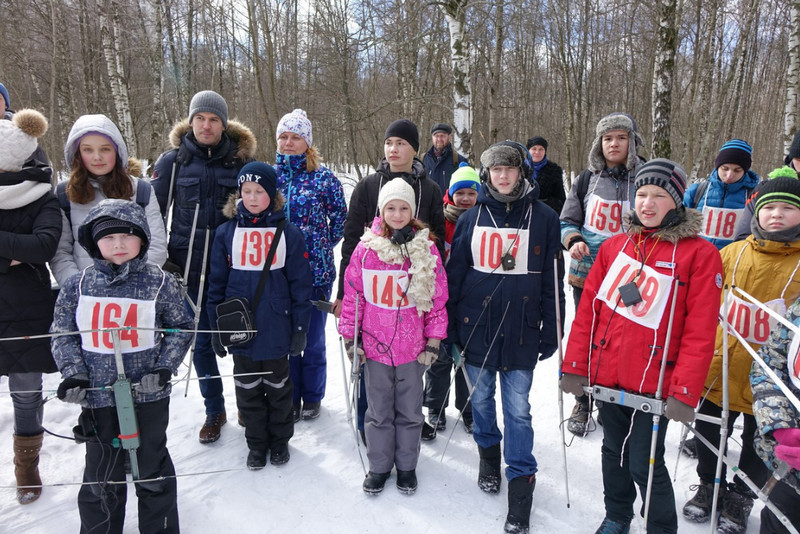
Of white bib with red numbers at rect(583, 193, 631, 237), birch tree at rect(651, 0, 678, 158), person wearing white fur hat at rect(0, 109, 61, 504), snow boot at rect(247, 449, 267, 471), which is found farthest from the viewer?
birch tree at rect(651, 0, 678, 158)

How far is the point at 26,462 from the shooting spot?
9.27 ft

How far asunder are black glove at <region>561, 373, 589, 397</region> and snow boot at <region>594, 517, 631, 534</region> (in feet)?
2.57

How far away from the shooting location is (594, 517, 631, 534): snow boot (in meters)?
2.48

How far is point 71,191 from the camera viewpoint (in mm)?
2787

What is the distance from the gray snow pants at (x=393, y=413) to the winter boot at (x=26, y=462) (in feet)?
6.88

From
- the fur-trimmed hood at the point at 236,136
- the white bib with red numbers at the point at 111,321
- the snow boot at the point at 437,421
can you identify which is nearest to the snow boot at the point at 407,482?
the snow boot at the point at 437,421

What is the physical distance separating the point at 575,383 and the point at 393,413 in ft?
3.81

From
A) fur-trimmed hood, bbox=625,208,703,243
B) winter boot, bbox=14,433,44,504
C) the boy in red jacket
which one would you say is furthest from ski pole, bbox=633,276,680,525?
winter boot, bbox=14,433,44,504

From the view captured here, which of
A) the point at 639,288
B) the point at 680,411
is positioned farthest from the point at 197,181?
the point at 680,411

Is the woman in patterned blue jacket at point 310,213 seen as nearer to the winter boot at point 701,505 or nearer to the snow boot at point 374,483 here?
the snow boot at point 374,483

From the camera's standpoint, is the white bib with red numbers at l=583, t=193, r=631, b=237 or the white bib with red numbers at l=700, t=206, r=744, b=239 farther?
the white bib with red numbers at l=700, t=206, r=744, b=239

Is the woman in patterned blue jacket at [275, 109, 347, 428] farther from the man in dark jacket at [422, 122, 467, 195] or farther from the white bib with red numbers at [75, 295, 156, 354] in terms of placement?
the man in dark jacket at [422, 122, 467, 195]

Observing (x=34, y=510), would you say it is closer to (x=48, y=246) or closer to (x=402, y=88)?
(x=48, y=246)

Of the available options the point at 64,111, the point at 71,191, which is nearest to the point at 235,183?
the point at 71,191
